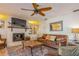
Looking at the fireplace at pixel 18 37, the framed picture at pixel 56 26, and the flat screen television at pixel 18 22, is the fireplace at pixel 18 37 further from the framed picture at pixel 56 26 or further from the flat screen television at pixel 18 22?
the framed picture at pixel 56 26

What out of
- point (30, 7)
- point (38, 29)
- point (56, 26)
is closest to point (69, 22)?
point (56, 26)

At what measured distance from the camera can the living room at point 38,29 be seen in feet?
5.52

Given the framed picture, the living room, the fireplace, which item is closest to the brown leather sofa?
the living room

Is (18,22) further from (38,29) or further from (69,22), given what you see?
(69,22)

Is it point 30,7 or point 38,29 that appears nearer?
point 30,7

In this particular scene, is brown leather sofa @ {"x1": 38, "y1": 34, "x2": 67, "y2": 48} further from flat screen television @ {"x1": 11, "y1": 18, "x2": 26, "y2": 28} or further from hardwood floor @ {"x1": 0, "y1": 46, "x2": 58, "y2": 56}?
flat screen television @ {"x1": 11, "y1": 18, "x2": 26, "y2": 28}

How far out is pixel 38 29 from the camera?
Result: 5.99 ft

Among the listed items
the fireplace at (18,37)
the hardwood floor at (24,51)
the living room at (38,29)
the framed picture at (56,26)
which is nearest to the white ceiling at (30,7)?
the living room at (38,29)

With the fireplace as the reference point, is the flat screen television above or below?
above

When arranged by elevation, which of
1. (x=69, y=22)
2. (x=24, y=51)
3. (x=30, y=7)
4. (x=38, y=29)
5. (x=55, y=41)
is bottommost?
(x=24, y=51)

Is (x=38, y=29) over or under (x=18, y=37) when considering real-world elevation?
over

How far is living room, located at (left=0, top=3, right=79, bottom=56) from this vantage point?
1.68 metres

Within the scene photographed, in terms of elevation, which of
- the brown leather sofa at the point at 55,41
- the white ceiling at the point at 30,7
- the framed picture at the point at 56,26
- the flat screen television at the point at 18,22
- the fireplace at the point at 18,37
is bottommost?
the brown leather sofa at the point at 55,41

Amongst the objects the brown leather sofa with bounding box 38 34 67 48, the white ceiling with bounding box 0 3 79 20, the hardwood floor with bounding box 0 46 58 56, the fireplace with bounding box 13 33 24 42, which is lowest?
the hardwood floor with bounding box 0 46 58 56
